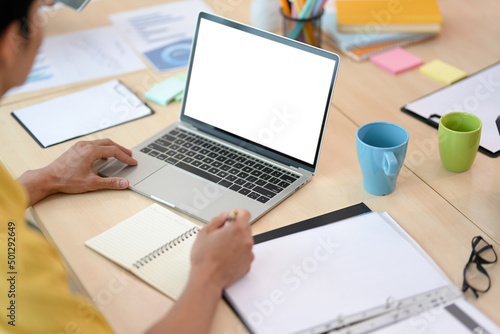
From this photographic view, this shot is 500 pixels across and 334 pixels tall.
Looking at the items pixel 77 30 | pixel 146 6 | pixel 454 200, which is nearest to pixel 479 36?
pixel 454 200

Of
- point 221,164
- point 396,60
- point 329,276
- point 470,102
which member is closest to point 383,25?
point 396,60

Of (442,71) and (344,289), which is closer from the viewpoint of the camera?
(344,289)

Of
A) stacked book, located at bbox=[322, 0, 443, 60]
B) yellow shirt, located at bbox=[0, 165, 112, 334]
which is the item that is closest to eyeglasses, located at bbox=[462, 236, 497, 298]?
yellow shirt, located at bbox=[0, 165, 112, 334]

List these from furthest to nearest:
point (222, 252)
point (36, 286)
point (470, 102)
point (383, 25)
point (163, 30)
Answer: point (163, 30) < point (383, 25) < point (470, 102) < point (222, 252) < point (36, 286)

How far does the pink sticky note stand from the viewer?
1.56 m

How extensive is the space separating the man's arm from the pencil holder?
0.74 m

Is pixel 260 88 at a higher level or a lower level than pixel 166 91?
higher

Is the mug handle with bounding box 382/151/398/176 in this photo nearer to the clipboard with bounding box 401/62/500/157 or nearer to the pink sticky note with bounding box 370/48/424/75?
the clipboard with bounding box 401/62/500/157

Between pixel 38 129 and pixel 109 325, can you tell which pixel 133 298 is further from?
pixel 38 129

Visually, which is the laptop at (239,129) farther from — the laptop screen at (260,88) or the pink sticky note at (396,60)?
the pink sticky note at (396,60)

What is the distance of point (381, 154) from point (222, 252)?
1.19 feet

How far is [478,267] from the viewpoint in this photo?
98 centimetres

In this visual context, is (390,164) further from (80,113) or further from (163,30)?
(163,30)

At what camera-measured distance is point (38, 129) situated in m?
1.42
